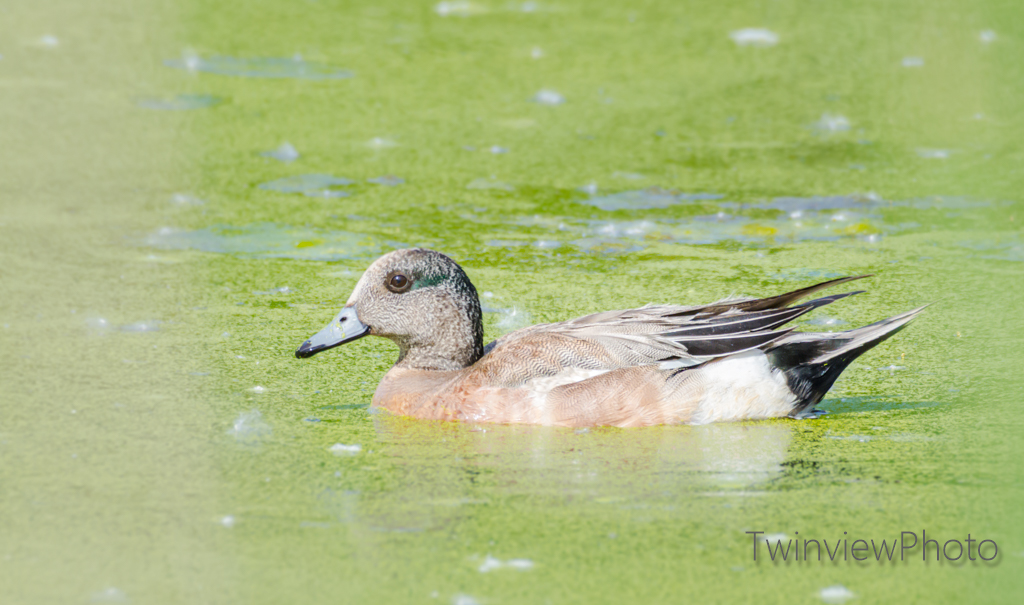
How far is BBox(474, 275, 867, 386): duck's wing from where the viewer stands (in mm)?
4539

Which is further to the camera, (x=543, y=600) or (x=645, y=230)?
(x=645, y=230)

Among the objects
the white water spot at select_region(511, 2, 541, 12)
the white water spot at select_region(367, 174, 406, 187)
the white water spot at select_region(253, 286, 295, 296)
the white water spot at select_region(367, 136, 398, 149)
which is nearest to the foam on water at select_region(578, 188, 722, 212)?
the white water spot at select_region(367, 174, 406, 187)

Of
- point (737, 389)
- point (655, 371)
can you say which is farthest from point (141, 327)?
point (737, 389)

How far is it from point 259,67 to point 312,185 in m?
2.11

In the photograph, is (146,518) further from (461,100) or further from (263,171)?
(461,100)

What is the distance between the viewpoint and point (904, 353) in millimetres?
5234

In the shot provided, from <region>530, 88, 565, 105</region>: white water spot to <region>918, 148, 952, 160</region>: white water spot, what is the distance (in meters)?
2.31

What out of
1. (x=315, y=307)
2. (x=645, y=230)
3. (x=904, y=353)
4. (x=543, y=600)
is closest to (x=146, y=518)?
(x=543, y=600)

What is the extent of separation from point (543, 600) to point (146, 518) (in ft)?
3.98

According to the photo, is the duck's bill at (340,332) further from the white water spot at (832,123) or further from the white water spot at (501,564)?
the white water spot at (832,123)

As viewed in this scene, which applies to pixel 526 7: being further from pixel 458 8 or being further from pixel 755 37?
pixel 755 37

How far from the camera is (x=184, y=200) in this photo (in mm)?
7160

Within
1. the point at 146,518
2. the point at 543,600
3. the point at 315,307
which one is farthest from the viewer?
the point at 315,307

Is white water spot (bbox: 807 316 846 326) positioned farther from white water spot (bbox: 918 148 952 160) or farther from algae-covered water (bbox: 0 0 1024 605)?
white water spot (bbox: 918 148 952 160)
